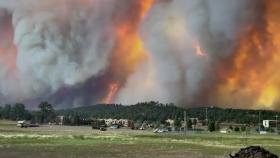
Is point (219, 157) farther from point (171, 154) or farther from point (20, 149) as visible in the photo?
point (20, 149)

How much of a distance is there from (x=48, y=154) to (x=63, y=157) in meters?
5.57

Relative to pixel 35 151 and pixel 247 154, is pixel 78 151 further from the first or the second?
pixel 247 154

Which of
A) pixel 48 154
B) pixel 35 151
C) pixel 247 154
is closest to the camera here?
pixel 247 154

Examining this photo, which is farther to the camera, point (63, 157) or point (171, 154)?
point (171, 154)

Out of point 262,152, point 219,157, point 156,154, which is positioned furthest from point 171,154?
point 262,152

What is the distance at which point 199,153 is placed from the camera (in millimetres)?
83562

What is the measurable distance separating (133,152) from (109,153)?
171 inches

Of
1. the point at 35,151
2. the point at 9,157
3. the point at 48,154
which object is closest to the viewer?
the point at 9,157

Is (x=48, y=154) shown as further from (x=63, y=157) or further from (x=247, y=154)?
(x=247, y=154)

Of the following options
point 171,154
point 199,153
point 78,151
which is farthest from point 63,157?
point 199,153

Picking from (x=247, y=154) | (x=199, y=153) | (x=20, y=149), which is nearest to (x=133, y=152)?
(x=199, y=153)

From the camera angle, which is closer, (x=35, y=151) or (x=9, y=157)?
(x=9, y=157)

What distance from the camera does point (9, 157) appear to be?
70.8m

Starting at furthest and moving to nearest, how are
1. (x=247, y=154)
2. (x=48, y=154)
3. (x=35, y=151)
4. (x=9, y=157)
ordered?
(x=35, y=151) < (x=48, y=154) < (x=9, y=157) < (x=247, y=154)
